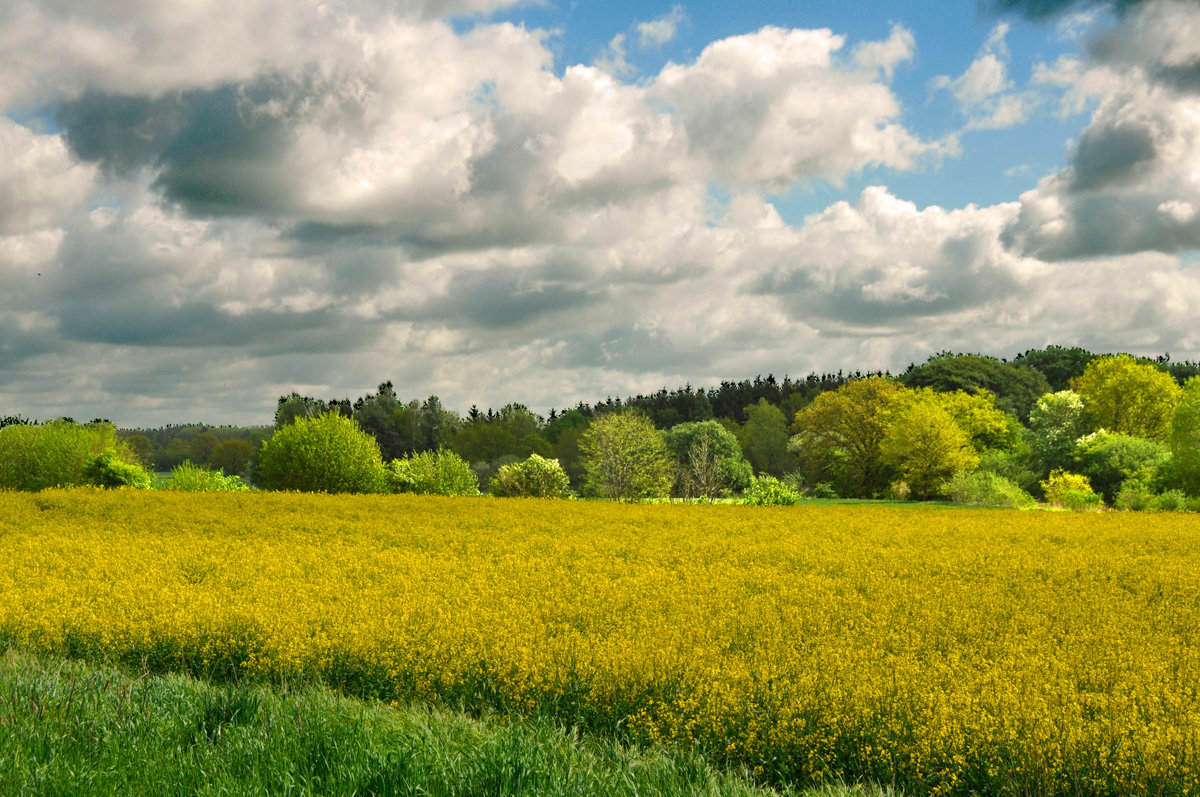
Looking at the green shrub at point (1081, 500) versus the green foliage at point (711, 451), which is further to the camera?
the green foliage at point (711, 451)

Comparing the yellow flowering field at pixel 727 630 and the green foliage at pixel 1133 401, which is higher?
the green foliage at pixel 1133 401

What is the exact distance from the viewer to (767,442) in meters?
92.8

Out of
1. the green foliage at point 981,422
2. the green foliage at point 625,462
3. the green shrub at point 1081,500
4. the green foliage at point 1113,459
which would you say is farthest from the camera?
the green foliage at point 981,422

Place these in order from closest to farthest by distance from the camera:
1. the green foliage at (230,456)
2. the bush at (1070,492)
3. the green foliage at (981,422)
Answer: the bush at (1070,492)
the green foliage at (981,422)
the green foliage at (230,456)

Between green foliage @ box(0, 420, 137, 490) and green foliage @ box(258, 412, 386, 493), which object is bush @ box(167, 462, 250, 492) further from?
green foliage @ box(0, 420, 137, 490)

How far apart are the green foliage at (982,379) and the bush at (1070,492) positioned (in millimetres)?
27919

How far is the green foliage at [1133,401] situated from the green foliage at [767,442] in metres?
32.1

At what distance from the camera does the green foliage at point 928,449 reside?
158 feet

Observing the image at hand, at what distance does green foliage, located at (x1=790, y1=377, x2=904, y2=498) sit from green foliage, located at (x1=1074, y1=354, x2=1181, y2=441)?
15.9 metres

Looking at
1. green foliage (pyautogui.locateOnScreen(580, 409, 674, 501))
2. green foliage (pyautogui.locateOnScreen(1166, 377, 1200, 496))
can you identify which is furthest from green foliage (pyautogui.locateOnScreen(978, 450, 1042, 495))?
green foliage (pyautogui.locateOnScreen(580, 409, 674, 501))

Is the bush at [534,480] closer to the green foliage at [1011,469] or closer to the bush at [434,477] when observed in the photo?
the bush at [434,477]

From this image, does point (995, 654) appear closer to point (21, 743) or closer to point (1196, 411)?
point (21, 743)

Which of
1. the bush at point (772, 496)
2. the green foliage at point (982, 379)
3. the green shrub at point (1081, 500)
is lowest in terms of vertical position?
the green shrub at point (1081, 500)

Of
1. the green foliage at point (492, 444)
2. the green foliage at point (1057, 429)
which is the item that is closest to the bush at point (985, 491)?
the green foliage at point (1057, 429)
